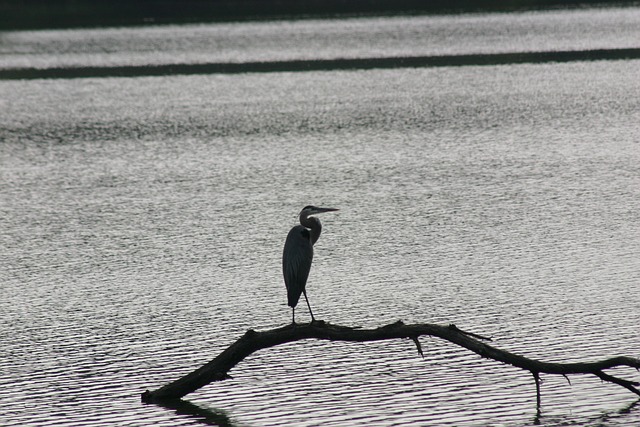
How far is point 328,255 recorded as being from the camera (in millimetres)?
20766

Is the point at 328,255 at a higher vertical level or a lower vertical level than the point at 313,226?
higher

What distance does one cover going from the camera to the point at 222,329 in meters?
16.1

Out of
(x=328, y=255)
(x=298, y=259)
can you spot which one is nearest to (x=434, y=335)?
(x=298, y=259)

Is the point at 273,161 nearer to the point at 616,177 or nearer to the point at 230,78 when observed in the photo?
the point at 616,177

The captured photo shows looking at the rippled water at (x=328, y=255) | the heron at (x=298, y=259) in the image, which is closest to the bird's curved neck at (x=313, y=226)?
the heron at (x=298, y=259)

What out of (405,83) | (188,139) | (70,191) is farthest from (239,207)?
(405,83)

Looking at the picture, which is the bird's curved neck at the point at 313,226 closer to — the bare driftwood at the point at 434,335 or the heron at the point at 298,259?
the heron at the point at 298,259

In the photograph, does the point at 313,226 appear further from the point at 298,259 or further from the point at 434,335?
the point at 434,335

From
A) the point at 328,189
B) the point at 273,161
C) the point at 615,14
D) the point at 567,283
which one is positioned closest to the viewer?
the point at 567,283

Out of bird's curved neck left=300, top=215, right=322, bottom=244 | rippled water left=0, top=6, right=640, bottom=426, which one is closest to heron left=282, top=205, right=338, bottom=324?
bird's curved neck left=300, top=215, right=322, bottom=244

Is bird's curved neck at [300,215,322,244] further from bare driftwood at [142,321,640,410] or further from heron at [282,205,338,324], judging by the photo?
bare driftwood at [142,321,640,410]

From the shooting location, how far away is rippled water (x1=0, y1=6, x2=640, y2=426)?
13242 millimetres

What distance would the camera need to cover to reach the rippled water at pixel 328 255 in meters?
13.2

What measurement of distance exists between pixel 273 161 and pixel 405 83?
2051 cm
